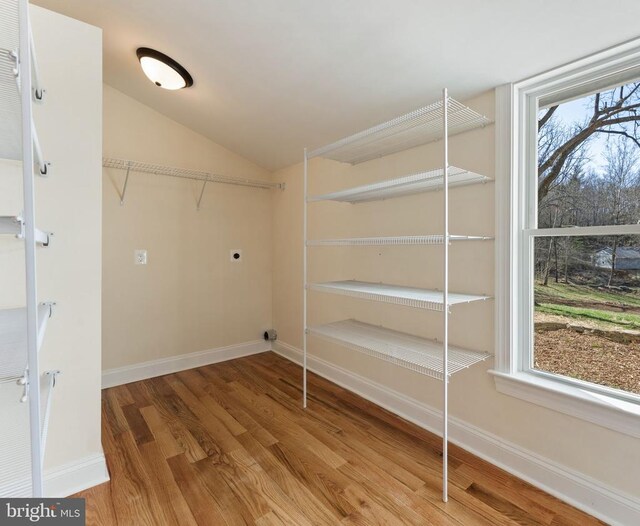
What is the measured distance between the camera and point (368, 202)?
235 cm

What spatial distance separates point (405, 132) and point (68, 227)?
1740mm

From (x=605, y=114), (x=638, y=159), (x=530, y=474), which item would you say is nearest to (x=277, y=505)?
(x=530, y=474)

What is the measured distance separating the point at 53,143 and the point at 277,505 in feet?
6.08

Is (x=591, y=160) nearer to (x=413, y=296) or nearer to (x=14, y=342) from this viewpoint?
(x=413, y=296)

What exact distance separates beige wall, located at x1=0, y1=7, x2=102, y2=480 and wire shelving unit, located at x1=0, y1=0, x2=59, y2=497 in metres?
0.07

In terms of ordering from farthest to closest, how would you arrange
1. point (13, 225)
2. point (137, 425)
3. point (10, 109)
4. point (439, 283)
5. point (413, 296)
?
point (137, 425), point (439, 283), point (413, 296), point (10, 109), point (13, 225)

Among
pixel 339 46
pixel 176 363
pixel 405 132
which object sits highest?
pixel 339 46

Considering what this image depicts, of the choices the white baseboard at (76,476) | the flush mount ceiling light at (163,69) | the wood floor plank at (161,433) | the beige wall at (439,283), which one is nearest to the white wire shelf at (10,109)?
the flush mount ceiling light at (163,69)

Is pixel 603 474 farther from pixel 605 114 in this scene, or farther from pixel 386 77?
pixel 386 77

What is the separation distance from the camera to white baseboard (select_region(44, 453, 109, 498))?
144 cm

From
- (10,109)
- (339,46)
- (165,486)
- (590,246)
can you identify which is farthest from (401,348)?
(10,109)

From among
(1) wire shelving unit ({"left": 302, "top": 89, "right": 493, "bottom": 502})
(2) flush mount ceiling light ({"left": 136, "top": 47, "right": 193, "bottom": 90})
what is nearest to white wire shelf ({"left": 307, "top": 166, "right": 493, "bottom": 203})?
(1) wire shelving unit ({"left": 302, "top": 89, "right": 493, "bottom": 502})

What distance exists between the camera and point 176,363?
289 cm

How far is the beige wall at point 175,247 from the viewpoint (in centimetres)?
261
